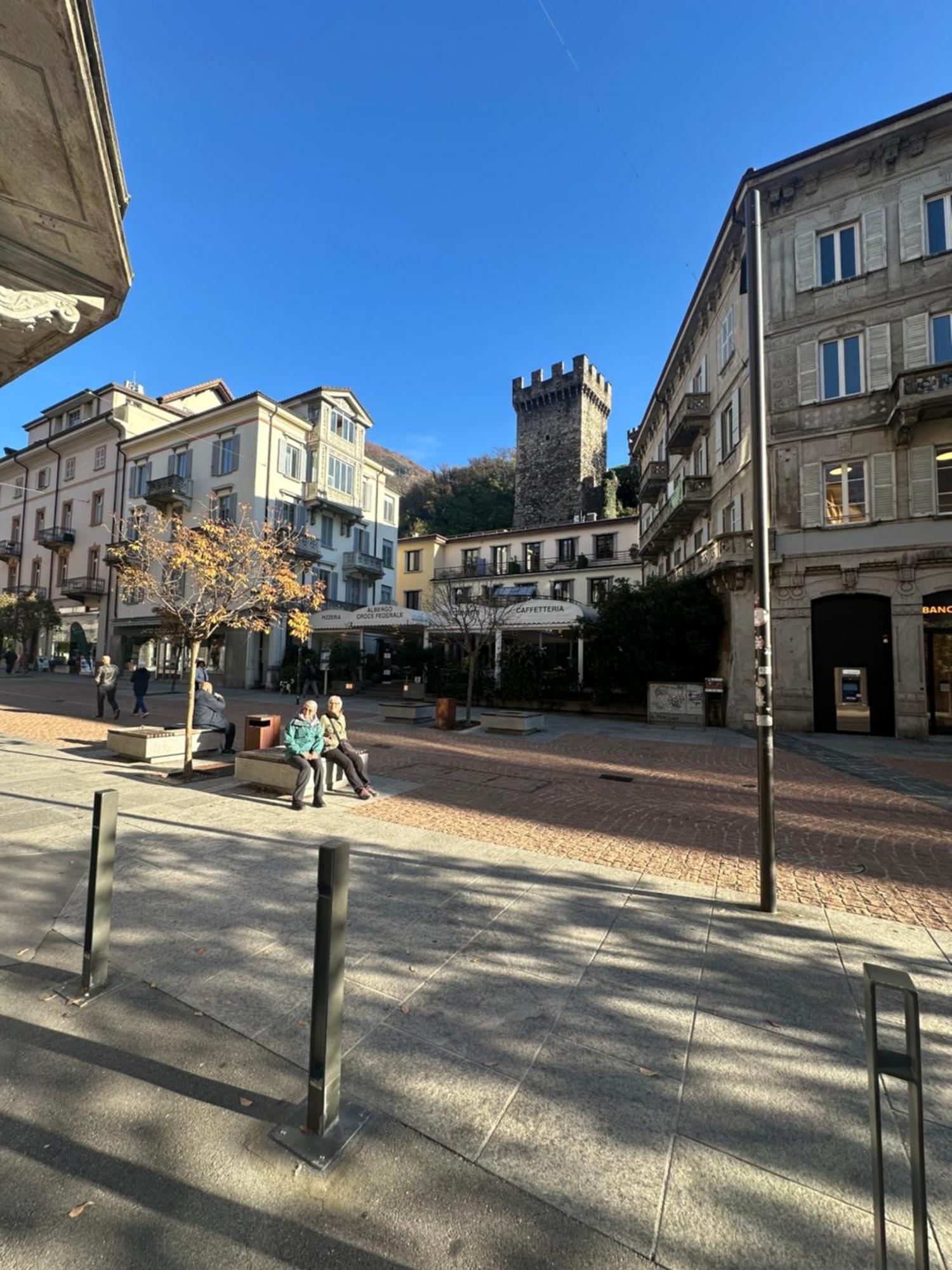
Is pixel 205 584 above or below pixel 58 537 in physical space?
below

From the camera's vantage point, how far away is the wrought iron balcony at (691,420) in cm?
2219

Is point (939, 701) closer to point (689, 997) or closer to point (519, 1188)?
point (689, 997)

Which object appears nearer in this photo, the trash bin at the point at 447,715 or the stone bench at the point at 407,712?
the trash bin at the point at 447,715

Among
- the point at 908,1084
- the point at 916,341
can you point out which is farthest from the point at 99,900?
the point at 916,341

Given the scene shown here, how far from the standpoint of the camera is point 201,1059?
8.38ft

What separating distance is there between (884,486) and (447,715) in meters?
13.7

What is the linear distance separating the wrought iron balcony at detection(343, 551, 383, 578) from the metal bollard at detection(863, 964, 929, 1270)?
119 feet

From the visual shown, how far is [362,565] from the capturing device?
36.7 metres

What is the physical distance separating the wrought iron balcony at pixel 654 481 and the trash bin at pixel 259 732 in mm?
24449

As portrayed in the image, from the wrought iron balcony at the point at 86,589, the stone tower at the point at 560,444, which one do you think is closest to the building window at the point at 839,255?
the stone tower at the point at 560,444

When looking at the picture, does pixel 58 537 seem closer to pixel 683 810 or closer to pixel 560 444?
pixel 560 444

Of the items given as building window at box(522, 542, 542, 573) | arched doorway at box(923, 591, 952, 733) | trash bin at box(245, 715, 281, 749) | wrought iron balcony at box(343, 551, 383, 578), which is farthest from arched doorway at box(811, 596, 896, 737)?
building window at box(522, 542, 542, 573)

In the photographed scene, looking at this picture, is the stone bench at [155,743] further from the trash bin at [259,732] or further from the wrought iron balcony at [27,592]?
the wrought iron balcony at [27,592]

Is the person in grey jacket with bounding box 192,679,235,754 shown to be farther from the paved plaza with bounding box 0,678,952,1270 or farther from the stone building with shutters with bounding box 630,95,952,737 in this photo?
the stone building with shutters with bounding box 630,95,952,737
